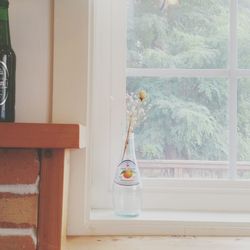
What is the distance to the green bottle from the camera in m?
Answer: 0.89

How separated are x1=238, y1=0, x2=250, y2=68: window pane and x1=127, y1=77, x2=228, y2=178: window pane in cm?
13

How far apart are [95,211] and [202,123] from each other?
41cm

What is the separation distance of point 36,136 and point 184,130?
534mm

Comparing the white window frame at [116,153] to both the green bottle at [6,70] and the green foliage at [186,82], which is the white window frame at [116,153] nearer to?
the green foliage at [186,82]

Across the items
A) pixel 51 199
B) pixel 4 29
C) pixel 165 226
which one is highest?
pixel 4 29

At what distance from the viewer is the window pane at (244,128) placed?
3.90 ft

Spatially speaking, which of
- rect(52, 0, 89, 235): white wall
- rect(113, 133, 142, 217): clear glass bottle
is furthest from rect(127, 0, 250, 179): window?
rect(52, 0, 89, 235): white wall

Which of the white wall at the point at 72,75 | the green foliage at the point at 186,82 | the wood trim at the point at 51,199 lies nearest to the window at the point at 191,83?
the green foliage at the point at 186,82

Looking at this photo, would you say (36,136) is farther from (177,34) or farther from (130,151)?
(177,34)

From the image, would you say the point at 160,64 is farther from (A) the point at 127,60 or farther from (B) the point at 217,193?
(B) the point at 217,193

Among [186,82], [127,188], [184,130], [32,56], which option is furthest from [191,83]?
[32,56]

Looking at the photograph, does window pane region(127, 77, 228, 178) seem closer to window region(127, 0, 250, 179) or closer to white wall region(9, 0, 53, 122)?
window region(127, 0, 250, 179)

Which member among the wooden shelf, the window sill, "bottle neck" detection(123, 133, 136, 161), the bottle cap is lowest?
the window sill

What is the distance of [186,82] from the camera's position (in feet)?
3.94
